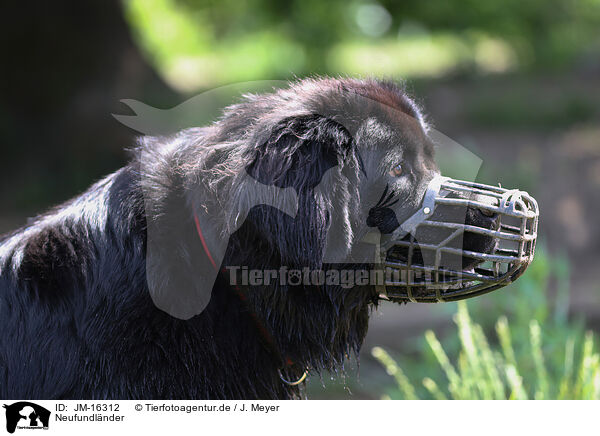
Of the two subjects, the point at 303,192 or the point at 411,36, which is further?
the point at 411,36

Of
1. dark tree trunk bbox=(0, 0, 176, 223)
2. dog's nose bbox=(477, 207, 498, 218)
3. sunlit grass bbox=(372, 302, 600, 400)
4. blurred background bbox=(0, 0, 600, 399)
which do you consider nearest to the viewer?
dog's nose bbox=(477, 207, 498, 218)

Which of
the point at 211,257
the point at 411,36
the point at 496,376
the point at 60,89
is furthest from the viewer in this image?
the point at 411,36

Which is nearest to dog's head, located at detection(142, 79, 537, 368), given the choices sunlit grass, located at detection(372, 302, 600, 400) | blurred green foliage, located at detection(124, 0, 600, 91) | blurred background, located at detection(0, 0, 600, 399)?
blurred background, located at detection(0, 0, 600, 399)

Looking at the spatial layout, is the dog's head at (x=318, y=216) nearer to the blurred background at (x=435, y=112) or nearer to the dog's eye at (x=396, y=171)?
the dog's eye at (x=396, y=171)

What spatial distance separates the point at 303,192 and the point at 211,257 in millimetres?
398

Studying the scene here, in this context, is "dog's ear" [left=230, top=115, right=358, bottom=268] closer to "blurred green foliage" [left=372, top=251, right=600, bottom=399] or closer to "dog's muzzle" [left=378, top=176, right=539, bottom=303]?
"dog's muzzle" [left=378, top=176, right=539, bottom=303]

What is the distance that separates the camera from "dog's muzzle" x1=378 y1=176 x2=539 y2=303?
2.07 metres

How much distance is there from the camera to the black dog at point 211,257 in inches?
80.0

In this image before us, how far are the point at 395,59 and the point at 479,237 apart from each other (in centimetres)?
978

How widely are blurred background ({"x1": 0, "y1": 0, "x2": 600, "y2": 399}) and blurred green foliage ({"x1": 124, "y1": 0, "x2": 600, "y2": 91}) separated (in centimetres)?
3

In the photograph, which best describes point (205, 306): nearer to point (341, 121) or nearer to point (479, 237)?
point (341, 121)

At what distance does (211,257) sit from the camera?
82.6 inches

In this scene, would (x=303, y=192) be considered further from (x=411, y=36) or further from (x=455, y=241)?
(x=411, y=36)

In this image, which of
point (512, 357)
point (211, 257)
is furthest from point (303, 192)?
point (512, 357)
